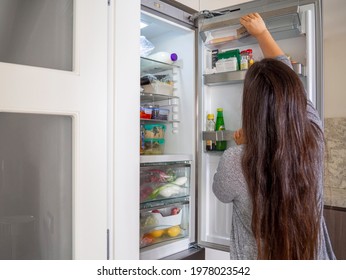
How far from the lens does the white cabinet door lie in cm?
79

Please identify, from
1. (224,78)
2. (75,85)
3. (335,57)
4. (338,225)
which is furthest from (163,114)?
(335,57)

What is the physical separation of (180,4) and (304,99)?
2.44 feet

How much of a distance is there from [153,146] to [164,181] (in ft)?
0.60

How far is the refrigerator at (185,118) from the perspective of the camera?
47.5 inches

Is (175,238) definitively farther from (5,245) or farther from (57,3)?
(57,3)

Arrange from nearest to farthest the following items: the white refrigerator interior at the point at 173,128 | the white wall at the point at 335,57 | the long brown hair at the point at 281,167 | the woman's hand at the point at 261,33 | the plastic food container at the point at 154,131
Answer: the long brown hair at the point at 281,167 → the woman's hand at the point at 261,33 → the white refrigerator interior at the point at 173,128 → the plastic food container at the point at 154,131 → the white wall at the point at 335,57

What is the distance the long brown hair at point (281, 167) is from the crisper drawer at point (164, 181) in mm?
576

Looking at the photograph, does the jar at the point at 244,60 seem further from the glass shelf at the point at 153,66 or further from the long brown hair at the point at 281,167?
the long brown hair at the point at 281,167

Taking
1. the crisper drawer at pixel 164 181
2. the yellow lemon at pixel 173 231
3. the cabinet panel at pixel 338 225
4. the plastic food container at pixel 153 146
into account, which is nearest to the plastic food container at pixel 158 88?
the plastic food container at pixel 153 146

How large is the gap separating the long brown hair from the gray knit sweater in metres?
0.04

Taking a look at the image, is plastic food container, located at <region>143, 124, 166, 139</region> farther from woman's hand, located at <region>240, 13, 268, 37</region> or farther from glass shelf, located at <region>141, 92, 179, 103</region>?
woman's hand, located at <region>240, 13, 268, 37</region>

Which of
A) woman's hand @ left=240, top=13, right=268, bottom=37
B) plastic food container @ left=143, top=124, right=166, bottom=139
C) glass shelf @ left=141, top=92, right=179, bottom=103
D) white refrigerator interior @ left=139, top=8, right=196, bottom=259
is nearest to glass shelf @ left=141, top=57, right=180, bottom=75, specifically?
white refrigerator interior @ left=139, top=8, right=196, bottom=259

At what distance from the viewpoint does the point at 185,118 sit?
1381mm

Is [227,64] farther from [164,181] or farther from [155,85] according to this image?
[164,181]
